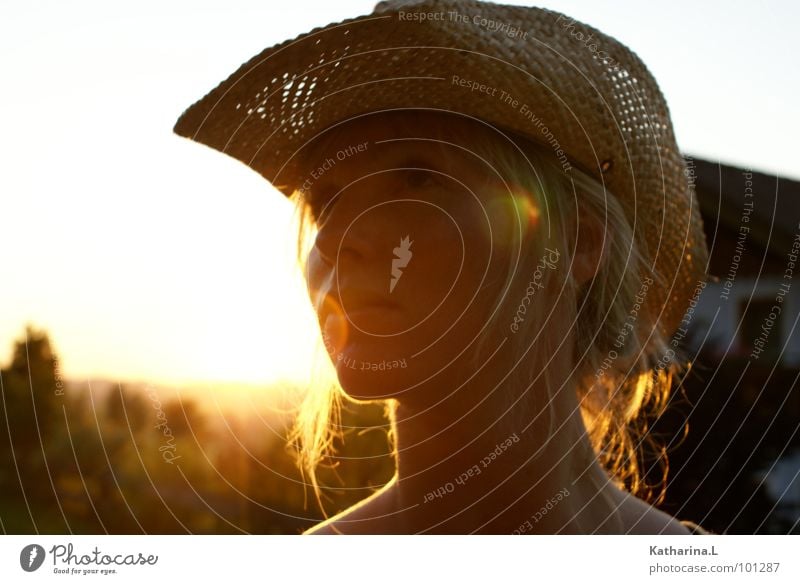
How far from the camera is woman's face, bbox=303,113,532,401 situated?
0.65m

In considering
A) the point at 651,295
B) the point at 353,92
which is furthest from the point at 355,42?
the point at 651,295

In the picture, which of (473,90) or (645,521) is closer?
(473,90)

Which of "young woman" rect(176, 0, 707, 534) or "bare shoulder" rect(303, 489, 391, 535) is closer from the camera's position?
"young woman" rect(176, 0, 707, 534)

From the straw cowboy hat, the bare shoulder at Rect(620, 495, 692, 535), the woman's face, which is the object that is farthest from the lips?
the bare shoulder at Rect(620, 495, 692, 535)
